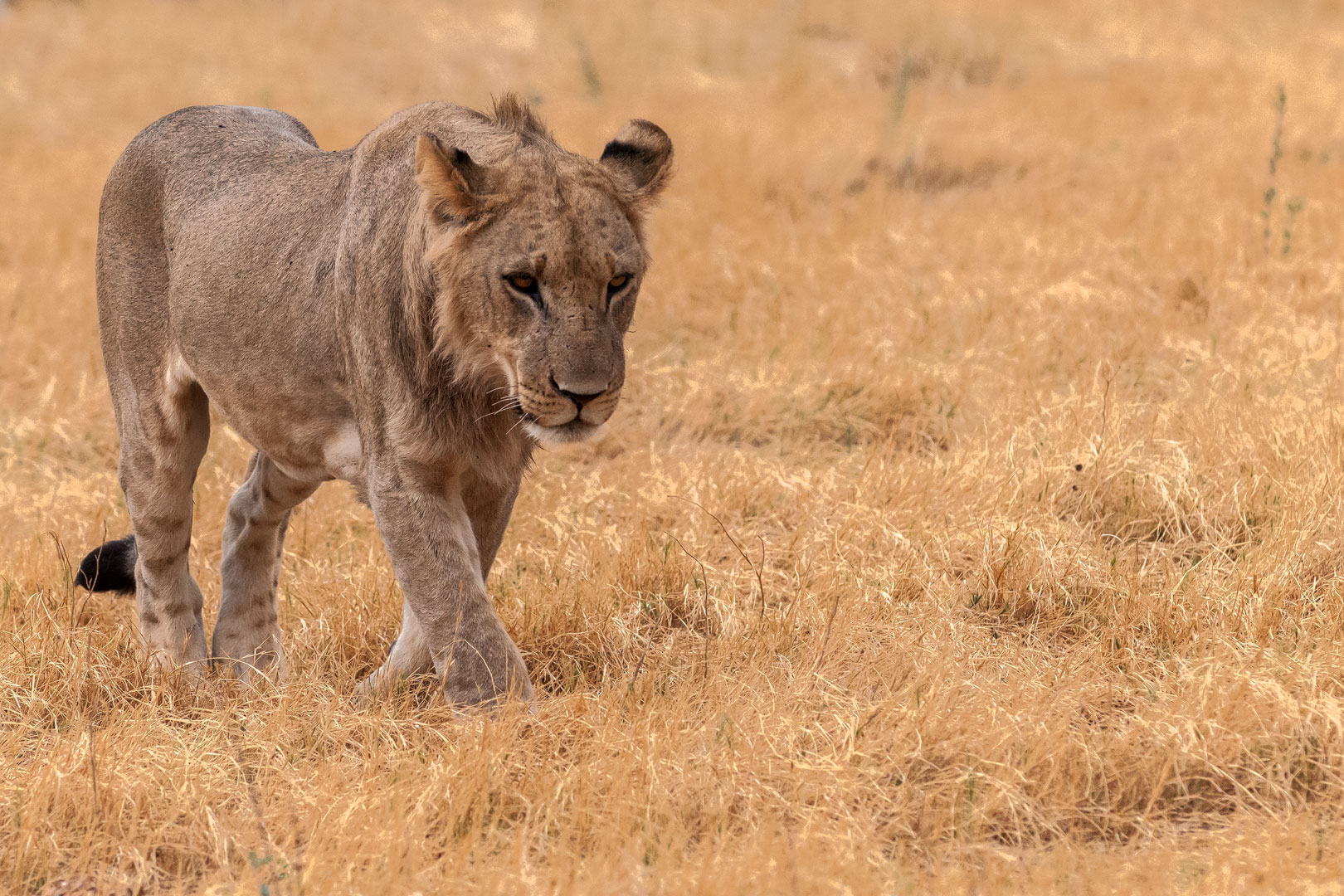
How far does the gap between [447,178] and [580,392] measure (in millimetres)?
621

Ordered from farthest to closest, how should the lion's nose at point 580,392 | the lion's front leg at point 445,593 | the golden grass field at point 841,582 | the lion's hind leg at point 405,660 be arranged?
the lion's hind leg at point 405,660 → the lion's front leg at point 445,593 → the lion's nose at point 580,392 → the golden grass field at point 841,582

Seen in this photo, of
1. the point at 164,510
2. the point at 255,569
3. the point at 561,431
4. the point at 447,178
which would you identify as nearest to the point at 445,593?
the point at 561,431

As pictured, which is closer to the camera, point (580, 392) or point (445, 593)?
point (580, 392)

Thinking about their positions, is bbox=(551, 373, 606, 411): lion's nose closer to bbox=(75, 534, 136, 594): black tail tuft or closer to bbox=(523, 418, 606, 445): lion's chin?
bbox=(523, 418, 606, 445): lion's chin

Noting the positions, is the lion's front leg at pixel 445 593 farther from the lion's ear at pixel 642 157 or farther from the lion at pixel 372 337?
the lion's ear at pixel 642 157

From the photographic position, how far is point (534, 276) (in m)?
3.48

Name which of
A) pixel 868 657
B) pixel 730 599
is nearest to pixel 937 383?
pixel 730 599

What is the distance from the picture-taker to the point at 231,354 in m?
4.17

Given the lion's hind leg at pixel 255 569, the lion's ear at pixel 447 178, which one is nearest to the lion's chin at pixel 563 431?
the lion's ear at pixel 447 178

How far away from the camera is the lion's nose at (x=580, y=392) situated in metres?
3.41

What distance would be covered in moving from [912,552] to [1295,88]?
8196mm

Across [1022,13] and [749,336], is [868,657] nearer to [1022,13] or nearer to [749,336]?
[749,336]

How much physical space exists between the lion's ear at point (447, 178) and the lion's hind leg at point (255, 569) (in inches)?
57.1

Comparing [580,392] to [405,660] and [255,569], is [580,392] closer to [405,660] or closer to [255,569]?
[405,660]
